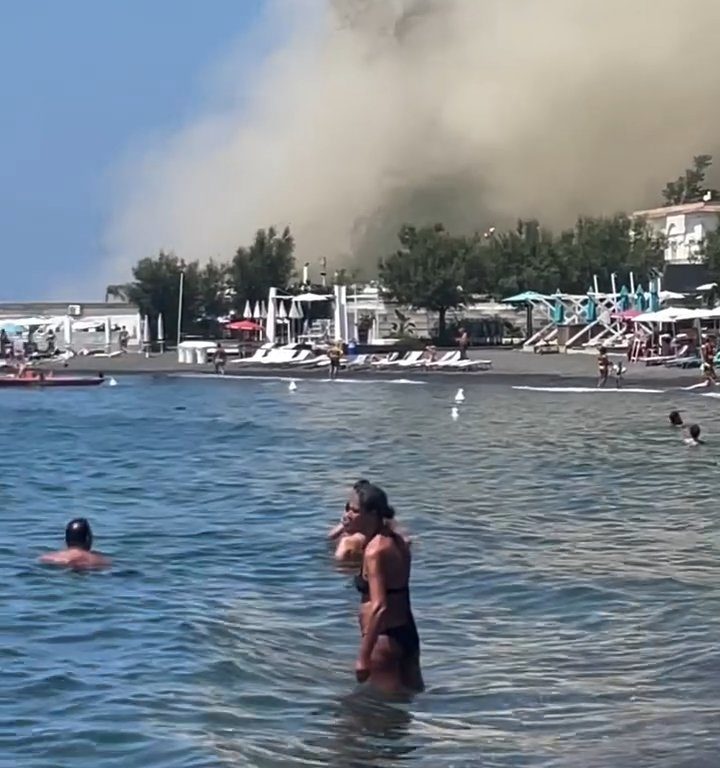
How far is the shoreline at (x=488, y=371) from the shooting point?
5241 cm

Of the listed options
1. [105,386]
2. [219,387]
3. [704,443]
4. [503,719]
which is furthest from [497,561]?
[105,386]

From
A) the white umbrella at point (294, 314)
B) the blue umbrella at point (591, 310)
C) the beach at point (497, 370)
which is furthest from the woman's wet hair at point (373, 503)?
the white umbrella at point (294, 314)

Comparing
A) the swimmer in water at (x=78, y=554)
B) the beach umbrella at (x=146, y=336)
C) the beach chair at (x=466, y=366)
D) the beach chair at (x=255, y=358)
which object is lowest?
the swimmer in water at (x=78, y=554)

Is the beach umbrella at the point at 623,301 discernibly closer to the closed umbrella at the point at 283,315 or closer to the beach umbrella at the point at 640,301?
the beach umbrella at the point at 640,301

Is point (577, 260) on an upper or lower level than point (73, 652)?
upper

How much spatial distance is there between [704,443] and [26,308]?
77.5 metres

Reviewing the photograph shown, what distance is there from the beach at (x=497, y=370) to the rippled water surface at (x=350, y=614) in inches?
811

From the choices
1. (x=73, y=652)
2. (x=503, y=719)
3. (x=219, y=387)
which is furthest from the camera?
(x=219, y=387)

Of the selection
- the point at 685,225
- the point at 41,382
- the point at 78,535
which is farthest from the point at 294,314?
the point at 78,535

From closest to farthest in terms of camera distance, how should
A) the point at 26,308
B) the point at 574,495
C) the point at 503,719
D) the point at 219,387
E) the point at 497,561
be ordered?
the point at 503,719
the point at 497,561
the point at 574,495
the point at 219,387
the point at 26,308

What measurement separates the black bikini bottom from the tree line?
73.2m

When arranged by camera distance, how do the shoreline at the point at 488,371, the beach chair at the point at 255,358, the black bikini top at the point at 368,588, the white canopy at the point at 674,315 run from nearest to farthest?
1. the black bikini top at the point at 368,588
2. the shoreline at the point at 488,371
3. the white canopy at the point at 674,315
4. the beach chair at the point at 255,358

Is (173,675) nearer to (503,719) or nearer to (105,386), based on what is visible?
(503,719)

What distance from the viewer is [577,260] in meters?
91.2
